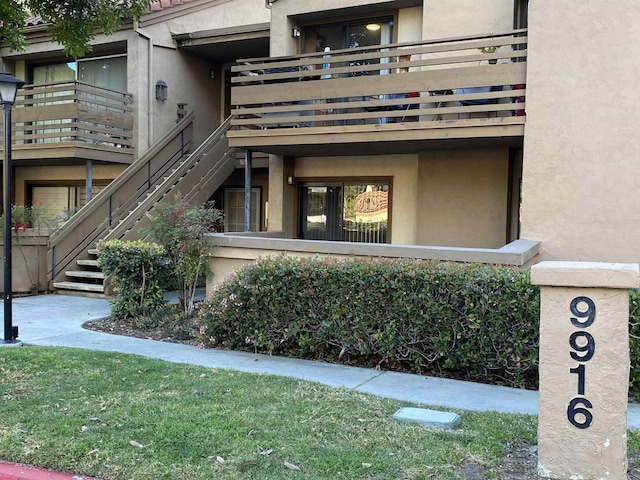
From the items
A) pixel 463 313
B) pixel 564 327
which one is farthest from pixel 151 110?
pixel 564 327

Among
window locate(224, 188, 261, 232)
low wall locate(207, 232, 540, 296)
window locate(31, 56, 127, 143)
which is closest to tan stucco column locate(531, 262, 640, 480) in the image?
low wall locate(207, 232, 540, 296)

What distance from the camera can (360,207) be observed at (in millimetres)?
12445

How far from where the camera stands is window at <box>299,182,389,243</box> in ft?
40.2

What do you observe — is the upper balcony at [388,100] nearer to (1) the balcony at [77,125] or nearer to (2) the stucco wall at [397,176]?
(2) the stucco wall at [397,176]

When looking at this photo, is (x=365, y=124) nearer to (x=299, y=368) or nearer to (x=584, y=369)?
(x=299, y=368)

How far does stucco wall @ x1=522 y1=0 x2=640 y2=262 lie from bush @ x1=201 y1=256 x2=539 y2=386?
9.75ft

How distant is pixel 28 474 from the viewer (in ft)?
12.7

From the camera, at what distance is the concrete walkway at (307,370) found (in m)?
5.49

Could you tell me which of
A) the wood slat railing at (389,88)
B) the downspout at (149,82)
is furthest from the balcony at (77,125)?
the wood slat railing at (389,88)

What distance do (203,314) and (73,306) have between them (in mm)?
4221

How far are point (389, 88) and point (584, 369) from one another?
7353 mm

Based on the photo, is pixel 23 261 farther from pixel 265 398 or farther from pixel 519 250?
pixel 519 250

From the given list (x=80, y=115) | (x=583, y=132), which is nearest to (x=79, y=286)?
(x=80, y=115)

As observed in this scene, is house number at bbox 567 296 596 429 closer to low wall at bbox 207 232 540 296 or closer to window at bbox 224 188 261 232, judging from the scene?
low wall at bbox 207 232 540 296
